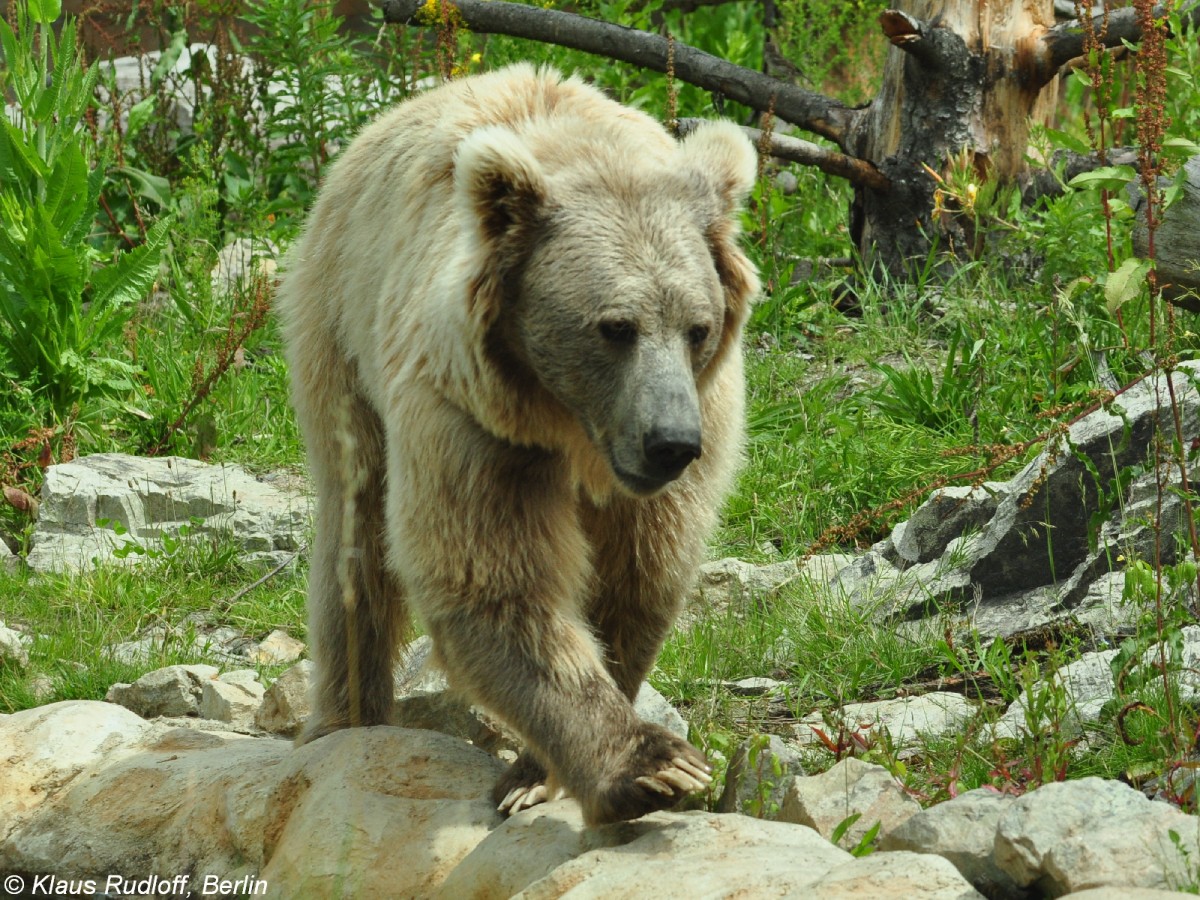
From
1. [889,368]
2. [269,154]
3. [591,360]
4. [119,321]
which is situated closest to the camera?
[591,360]

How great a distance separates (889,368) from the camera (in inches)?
250

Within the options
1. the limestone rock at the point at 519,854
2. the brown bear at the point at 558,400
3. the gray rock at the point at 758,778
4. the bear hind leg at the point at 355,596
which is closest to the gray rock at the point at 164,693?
the bear hind leg at the point at 355,596

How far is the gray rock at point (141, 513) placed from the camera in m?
6.20

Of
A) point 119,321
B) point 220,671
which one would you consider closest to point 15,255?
point 119,321

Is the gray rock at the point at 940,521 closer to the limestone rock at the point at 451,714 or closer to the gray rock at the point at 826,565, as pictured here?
the gray rock at the point at 826,565

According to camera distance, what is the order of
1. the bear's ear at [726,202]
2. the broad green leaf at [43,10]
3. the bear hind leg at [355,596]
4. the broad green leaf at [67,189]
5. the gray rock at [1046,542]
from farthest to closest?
the broad green leaf at [43,10] → the broad green leaf at [67,189] → the gray rock at [1046,542] → the bear hind leg at [355,596] → the bear's ear at [726,202]

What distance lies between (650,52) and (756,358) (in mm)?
1678

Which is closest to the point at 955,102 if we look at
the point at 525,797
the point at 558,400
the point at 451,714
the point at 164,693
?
the point at 451,714

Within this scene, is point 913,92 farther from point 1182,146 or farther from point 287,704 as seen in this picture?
point 287,704

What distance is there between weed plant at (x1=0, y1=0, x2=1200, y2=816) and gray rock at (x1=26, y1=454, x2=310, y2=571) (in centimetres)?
21

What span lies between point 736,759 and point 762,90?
4.74 m

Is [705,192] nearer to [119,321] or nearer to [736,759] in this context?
[736,759]

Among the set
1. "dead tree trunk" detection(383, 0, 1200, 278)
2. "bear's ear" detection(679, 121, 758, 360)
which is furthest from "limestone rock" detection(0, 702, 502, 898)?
"dead tree trunk" detection(383, 0, 1200, 278)

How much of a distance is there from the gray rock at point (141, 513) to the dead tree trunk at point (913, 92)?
2.44 m
